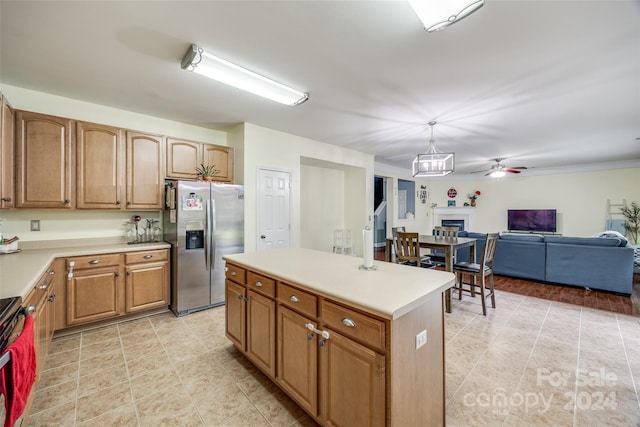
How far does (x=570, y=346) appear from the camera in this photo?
2.52m

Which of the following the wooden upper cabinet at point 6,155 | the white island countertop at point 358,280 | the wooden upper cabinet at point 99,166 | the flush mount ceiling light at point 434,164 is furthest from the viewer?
the flush mount ceiling light at point 434,164

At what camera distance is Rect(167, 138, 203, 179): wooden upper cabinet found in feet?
11.3

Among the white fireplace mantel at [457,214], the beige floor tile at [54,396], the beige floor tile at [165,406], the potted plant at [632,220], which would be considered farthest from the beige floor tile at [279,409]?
the potted plant at [632,220]

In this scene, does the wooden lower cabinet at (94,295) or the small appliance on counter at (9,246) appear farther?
the wooden lower cabinet at (94,295)

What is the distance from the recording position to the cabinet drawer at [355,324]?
1181mm

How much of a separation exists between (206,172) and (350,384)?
3.19 m

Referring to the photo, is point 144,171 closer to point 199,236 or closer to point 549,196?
point 199,236

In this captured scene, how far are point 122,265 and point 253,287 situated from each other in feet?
6.25

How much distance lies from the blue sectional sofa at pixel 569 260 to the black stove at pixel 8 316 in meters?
5.89

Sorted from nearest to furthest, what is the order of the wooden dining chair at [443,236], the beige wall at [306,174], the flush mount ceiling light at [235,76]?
the flush mount ceiling light at [235,76], the beige wall at [306,174], the wooden dining chair at [443,236]

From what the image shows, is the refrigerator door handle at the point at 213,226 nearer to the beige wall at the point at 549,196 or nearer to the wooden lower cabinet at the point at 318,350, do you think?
the wooden lower cabinet at the point at 318,350

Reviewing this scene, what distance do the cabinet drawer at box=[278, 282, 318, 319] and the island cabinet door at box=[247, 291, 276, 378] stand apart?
0.48ft

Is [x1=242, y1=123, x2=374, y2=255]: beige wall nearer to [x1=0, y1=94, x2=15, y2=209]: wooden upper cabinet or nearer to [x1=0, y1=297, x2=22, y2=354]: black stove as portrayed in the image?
[x1=0, y1=94, x2=15, y2=209]: wooden upper cabinet

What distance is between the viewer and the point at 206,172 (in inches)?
142
